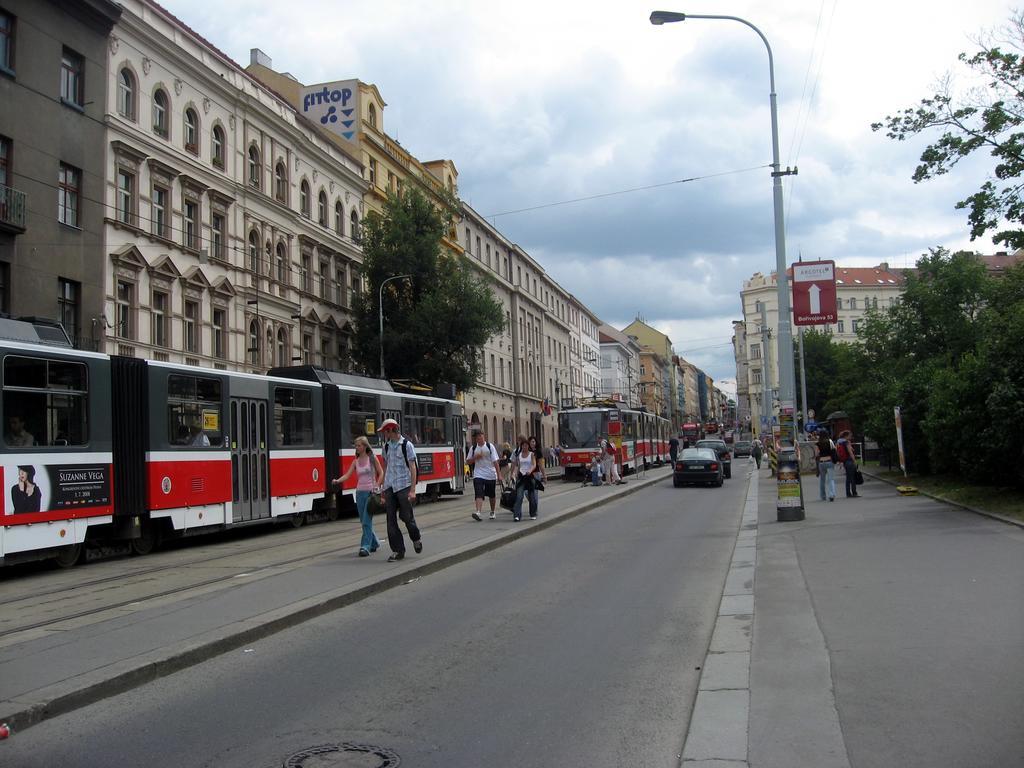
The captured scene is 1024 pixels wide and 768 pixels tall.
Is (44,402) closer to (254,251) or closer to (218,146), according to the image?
(218,146)

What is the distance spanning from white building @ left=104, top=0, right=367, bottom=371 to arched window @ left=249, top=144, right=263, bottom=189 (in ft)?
0.18

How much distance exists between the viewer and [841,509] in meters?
19.5

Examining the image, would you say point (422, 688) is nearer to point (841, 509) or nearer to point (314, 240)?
point (841, 509)

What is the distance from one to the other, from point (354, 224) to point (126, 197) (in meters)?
17.4

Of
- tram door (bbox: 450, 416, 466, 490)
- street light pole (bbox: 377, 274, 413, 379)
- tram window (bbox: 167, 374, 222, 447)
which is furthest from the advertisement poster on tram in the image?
street light pole (bbox: 377, 274, 413, 379)

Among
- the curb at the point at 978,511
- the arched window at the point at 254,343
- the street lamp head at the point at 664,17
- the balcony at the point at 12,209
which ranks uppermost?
the street lamp head at the point at 664,17

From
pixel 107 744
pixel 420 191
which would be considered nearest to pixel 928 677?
pixel 107 744

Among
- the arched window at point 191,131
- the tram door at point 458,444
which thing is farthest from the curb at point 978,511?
the arched window at point 191,131

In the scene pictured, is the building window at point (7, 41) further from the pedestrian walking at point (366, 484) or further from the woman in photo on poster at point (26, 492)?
the pedestrian walking at point (366, 484)

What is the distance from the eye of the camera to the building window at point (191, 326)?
31.2m

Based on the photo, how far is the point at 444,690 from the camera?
6.18m

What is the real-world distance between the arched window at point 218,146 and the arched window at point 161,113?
2.78 m

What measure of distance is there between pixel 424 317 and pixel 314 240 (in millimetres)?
5816

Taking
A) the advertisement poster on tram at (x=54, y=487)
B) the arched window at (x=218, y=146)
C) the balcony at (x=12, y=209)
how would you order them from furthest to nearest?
the arched window at (x=218, y=146), the balcony at (x=12, y=209), the advertisement poster on tram at (x=54, y=487)
